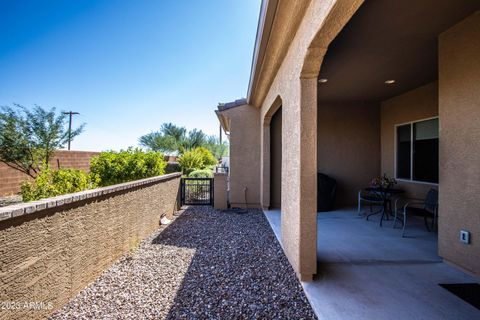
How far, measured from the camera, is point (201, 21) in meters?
8.23

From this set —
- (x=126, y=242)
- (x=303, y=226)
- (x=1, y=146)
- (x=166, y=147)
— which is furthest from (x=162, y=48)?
(x=166, y=147)

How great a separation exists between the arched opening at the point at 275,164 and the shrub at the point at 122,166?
11.2 feet

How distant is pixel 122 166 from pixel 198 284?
377 cm

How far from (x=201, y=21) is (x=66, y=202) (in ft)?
26.0

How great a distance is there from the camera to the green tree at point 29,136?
27.5 ft

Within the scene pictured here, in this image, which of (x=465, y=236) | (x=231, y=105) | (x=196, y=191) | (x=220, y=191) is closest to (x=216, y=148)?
(x=196, y=191)

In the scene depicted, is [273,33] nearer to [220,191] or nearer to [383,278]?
[383,278]

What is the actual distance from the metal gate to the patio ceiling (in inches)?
188

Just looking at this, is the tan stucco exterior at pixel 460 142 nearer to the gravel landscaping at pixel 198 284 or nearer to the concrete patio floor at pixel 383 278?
the concrete patio floor at pixel 383 278

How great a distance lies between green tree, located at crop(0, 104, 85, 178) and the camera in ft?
27.5

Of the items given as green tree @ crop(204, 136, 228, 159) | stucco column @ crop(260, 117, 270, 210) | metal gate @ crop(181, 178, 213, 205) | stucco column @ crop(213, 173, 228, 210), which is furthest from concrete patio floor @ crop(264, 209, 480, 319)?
green tree @ crop(204, 136, 228, 159)

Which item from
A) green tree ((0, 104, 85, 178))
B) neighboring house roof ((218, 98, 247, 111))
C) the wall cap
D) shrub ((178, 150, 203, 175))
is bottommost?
the wall cap

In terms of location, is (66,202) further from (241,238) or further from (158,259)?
(241,238)

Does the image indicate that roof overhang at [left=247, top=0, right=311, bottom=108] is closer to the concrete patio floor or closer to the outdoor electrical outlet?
the concrete patio floor
